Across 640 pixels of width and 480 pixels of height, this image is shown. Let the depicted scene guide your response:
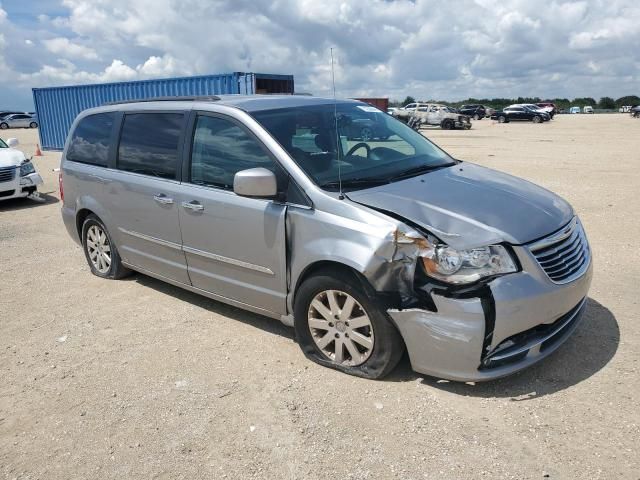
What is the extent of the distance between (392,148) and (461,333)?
1.84 m

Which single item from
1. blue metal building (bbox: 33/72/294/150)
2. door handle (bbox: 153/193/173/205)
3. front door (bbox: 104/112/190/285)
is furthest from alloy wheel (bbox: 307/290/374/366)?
blue metal building (bbox: 33/72/294/150)

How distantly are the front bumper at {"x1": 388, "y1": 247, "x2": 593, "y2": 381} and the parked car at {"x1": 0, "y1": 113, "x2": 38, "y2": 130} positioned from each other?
5099cm

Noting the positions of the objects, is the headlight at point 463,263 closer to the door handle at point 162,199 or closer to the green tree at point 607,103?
the door handle at point 162,199

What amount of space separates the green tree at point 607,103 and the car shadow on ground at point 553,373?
9865 centimetres

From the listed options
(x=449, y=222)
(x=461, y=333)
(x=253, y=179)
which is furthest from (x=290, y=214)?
(x=461, y=333)

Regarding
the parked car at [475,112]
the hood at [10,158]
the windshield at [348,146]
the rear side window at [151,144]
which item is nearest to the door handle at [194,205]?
the rear side window at [151,144]

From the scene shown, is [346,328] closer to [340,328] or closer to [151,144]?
[340,328]

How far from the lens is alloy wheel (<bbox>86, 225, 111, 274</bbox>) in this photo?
566 cm

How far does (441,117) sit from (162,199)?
3361 centimetres

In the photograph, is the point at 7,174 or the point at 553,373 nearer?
the point at 553,373

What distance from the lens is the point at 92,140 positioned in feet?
18.3

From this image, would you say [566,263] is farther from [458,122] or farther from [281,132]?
[458,122]

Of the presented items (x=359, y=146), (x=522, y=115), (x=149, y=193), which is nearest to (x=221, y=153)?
(x=149, y=193)

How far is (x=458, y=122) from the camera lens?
35.2 m
